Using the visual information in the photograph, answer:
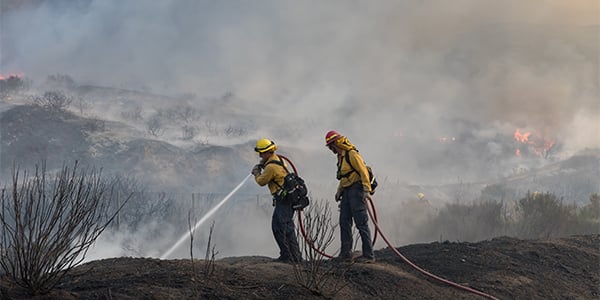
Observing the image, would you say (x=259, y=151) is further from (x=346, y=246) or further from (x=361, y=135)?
(x=361, y=135)

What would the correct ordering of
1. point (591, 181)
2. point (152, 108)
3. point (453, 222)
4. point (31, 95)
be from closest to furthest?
point (453, 222), point (591, 181), point (31, 95), point (152, 108)

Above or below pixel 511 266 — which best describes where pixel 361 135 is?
above

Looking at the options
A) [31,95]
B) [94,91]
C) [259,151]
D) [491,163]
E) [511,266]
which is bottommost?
[511,266]

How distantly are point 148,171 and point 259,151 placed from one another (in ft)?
117

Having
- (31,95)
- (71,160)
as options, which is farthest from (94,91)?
(71,160)

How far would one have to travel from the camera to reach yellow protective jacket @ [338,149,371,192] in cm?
700

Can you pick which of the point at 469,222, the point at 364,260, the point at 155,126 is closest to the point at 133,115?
the point at 155,126

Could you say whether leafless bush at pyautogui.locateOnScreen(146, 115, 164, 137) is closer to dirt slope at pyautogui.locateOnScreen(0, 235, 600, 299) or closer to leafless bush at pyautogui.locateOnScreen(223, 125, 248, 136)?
leafless bush at pyautogui.locateOnScreen(223, 125, 248, 136)

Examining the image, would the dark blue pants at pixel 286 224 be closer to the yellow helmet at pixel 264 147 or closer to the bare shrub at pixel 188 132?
the yellow helmet at pixel 264 147

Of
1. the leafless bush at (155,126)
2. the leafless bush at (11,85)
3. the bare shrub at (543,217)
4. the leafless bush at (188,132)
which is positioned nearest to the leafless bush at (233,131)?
the leafless bush at (188,132)

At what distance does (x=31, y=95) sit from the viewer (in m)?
55.8

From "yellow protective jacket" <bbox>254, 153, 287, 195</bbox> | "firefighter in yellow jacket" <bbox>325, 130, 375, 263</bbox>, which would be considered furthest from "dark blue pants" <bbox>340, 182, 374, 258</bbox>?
"yellow protective jacket" <bbox>254, 153, 287, 195</bbox>

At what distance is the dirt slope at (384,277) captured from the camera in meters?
4.46

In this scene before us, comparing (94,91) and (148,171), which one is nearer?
(148,171)
